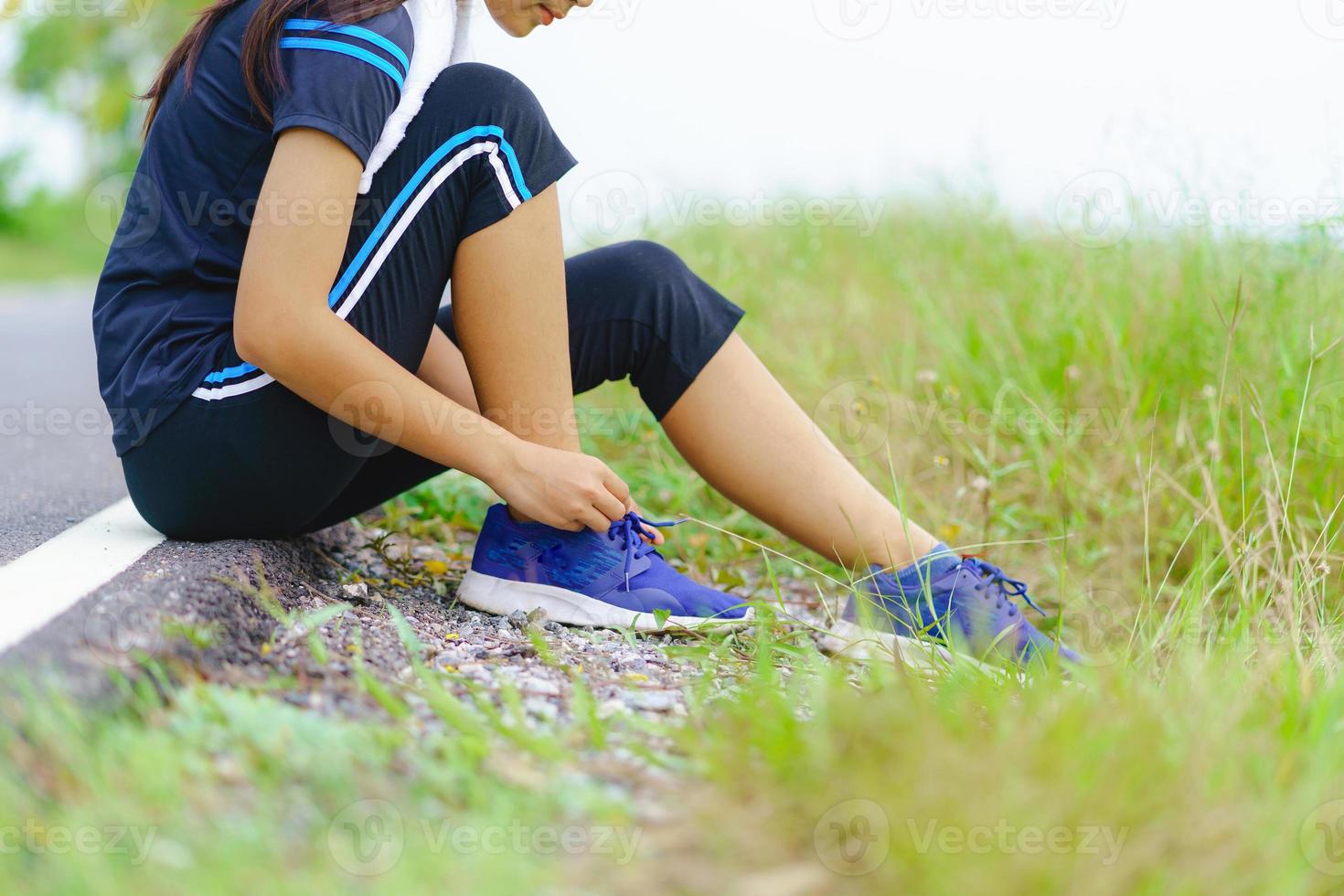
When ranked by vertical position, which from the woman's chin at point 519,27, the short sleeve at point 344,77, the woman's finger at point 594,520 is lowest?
the woman's finger at point 594,520

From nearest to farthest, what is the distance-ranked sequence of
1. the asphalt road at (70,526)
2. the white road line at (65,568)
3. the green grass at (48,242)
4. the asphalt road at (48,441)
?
the asphalt road at (70,526), the white road line at (65,568), the asphalt road at (48,441), the green grass at (48,242)

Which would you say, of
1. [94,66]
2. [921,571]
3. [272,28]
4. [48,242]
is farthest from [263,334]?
[94,66]

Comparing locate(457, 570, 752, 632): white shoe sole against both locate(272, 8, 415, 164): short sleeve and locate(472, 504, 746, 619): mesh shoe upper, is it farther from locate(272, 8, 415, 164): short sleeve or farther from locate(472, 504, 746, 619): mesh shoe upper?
locate(272, 8, 415, 164): short sleeve

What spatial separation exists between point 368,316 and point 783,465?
2.51 feet

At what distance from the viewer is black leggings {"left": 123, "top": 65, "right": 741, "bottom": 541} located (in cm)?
155

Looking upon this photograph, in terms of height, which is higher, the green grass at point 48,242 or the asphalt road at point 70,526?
the green grass at point 48,242

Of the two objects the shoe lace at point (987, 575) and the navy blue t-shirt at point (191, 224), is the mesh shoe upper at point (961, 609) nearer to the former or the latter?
the shoe lace at point (987, 575)

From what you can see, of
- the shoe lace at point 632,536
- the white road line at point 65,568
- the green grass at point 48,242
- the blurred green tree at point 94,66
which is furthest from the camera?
the blurred green tree at point 94,66

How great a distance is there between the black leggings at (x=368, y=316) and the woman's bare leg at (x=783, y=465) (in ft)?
1.57

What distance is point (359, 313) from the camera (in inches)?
60.8

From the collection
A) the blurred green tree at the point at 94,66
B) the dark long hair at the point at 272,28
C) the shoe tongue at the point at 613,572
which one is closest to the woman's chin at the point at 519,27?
the dark long hair at the point at 272,28

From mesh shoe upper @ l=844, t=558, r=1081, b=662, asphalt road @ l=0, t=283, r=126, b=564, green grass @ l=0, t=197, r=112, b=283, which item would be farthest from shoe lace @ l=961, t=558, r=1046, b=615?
green grass @ l=0, t=197, r=112, b=283

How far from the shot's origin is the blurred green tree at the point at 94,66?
1936 cm

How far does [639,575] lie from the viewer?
1.78m
